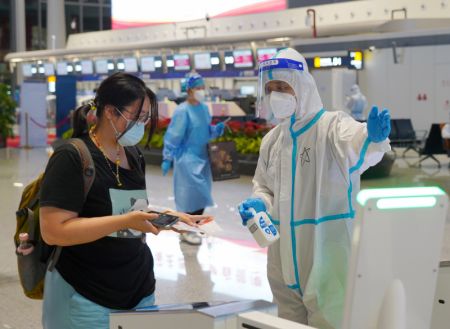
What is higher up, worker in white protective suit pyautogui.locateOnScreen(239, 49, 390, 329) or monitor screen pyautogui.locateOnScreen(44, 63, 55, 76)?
monitor screen pyautogui.locateOnScreen(44, 63, 55, 76)

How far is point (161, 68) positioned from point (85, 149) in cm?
2547

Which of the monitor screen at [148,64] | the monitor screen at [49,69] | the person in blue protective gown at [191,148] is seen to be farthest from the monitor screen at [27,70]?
the person in blue protective gown at [191,148]

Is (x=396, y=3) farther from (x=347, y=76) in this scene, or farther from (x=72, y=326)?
(x=72, y=326)

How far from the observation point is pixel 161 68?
91.6 ft

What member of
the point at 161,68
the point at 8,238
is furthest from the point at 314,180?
the point at 161,68

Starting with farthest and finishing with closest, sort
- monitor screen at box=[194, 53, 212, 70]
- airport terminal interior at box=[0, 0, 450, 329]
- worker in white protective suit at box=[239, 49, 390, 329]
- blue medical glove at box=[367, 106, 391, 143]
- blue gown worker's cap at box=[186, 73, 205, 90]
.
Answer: monitor screen at box=[194, 53, 212, 70]
blue gown worker's cap at box=[186, 73, 205, 90]
worker in white protective suit at box=[239, 49, 390, 329]
blue medical glove at box=[367, 106, 391, 143]
airport terminal interior at box=[0, 0, 450, 329]

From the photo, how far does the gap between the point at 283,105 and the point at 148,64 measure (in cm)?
2528

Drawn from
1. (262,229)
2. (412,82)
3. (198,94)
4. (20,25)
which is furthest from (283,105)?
(20,25)

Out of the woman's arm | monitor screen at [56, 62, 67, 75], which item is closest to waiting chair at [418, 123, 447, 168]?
the woman's arm

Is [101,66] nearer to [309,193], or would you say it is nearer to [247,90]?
[247,90]

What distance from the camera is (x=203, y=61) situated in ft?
86.3

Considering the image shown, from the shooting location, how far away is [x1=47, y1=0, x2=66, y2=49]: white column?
116ft

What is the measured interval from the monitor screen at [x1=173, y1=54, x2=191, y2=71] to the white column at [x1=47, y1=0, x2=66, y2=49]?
1005cm

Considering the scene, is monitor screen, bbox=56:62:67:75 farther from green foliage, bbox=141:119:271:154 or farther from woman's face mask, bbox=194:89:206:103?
woman's face mask, bbox=194:89:206:103
